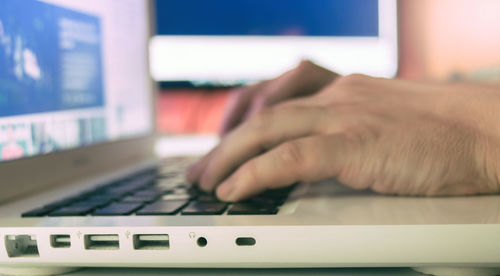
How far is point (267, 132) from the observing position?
20.9 inches

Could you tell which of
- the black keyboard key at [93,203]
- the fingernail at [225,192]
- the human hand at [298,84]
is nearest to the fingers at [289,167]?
the fingernail at [225,192]

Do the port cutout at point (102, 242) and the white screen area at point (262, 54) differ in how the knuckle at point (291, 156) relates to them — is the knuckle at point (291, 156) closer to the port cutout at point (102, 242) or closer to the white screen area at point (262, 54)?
the port cutout at point (102, 242)

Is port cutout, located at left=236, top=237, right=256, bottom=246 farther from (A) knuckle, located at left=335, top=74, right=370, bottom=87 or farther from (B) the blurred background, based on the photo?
(B) the blurred background

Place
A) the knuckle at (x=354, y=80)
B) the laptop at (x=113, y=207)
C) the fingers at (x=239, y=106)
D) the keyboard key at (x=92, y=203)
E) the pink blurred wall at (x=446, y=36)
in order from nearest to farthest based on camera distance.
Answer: the laptop at (x=113, y=207) → the keyboard key at (x=92, y=203) → the knuckle at (x=354, y=80) → the fingers at (x=239, y=106) → the pink blurred wall at (x=446, y=36)

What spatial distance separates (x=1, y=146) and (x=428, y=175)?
43 cm

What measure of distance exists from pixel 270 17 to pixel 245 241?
53.3 inches

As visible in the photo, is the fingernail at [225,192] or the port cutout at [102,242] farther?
the fingernail at [225,192]

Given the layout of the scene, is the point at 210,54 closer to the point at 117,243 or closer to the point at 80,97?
the point at 80,97

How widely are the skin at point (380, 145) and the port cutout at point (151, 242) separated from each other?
0.40 ft

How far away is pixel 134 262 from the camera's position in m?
0.36

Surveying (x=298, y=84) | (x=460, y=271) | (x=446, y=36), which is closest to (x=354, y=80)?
(x=298, y=84)

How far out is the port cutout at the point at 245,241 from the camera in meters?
0.35

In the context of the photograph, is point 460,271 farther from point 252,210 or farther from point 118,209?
point 118,209

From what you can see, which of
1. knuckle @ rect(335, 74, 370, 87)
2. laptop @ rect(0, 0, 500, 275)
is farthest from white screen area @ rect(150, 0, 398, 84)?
knuckle @ rect(335, 74, 370, 87)
